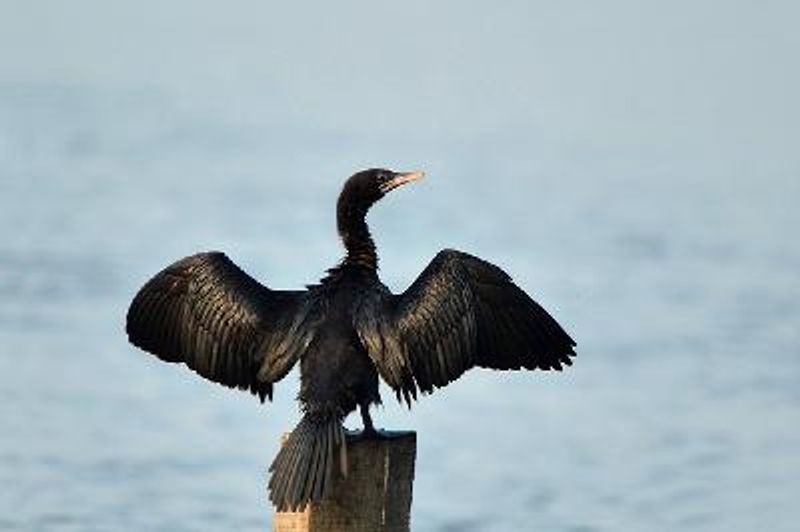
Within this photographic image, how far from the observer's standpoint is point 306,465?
7.42 metres

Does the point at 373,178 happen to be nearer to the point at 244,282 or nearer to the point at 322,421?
the point at 244,282

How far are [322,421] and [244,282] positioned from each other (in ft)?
3.31

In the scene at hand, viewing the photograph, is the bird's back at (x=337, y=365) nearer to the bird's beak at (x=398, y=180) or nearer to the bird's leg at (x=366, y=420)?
the bird's leg at (x=366, y=420)

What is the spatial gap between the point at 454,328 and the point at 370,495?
1.63 meters

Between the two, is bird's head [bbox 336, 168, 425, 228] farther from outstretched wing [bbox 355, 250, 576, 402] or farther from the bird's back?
the bird's back

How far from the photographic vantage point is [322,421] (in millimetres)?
8039

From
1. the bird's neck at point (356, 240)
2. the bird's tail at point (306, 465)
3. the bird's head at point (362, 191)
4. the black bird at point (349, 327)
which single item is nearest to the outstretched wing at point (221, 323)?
the black bird at point (349, 327)

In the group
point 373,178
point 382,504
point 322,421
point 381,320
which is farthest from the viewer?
point 373,178

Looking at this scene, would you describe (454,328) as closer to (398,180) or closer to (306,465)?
(398,180)

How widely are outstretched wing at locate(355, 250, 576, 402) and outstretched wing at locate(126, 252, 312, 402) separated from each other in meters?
0.33

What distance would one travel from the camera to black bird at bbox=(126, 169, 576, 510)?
841 centimetres

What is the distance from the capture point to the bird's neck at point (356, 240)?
892 cm

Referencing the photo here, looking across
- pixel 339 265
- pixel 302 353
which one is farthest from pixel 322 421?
pixel 339 265

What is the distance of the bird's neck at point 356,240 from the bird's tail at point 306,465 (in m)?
1.09
